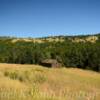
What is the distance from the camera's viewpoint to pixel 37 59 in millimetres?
72375

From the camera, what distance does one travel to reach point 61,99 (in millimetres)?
9516

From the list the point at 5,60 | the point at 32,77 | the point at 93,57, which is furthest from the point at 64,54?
the point at 32,77

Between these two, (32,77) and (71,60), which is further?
(71,60)

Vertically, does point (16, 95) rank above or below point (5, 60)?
above

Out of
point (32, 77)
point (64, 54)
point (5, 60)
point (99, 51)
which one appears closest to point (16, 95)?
point (32, 77)

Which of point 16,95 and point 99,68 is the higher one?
point 16,95

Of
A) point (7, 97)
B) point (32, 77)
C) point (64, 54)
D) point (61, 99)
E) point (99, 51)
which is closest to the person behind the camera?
point (7, 97)

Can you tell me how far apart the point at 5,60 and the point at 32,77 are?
4487cm

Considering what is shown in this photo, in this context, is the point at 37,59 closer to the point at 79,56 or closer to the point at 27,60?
the point at 27,60

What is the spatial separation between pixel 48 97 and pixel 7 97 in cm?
136

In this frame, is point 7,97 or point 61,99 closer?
point 7,97

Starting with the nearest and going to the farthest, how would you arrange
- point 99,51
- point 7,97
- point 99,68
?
point 7,97 → point 99,68 → point 99,51

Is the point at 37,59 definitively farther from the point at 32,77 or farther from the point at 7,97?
the point at 7,97

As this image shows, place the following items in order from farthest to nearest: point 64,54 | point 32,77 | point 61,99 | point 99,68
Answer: point 64,54 < point 99,68 < point 32,77 < point 61,99
